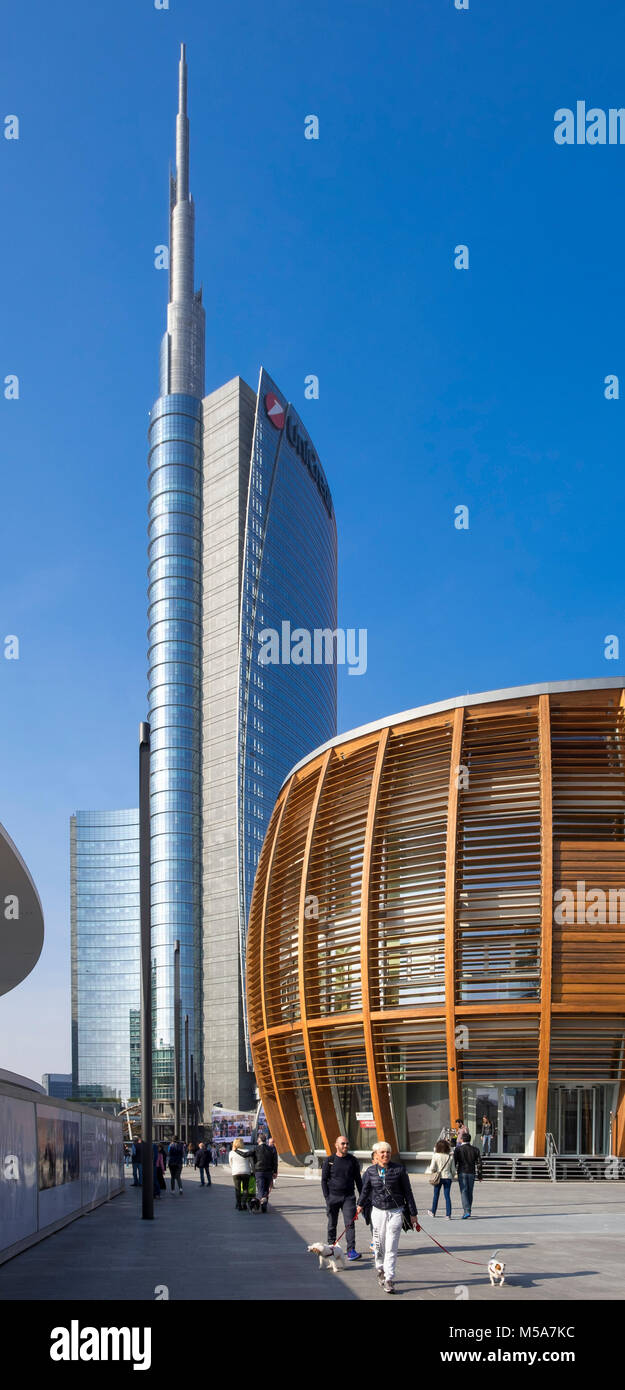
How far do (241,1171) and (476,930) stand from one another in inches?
355

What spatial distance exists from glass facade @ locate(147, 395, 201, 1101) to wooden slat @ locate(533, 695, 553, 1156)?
111466mm

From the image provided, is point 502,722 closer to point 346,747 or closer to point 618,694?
point 618,694

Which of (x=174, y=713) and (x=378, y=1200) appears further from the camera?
(x=174, y=713)

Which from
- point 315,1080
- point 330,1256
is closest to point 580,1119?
point 315,1080

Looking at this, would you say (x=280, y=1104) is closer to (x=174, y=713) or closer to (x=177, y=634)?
(x=174, y=713)

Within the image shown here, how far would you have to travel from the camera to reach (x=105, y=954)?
558 feet

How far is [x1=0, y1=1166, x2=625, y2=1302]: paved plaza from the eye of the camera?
36.7 ft

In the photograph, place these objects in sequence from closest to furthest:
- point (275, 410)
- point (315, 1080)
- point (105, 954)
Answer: point (315, 1080), point (275, 410), point (105, 954)

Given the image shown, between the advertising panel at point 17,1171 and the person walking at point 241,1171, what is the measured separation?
651 cm

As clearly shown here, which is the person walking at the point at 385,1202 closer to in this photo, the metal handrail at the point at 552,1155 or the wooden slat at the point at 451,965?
the wooden slat at the point at 451,965

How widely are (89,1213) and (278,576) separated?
114730 millimetres

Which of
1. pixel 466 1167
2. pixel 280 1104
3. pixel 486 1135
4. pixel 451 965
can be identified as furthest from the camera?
pixel 280 1104

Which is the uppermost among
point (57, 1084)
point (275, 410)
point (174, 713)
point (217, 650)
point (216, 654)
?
point (275, 410)
